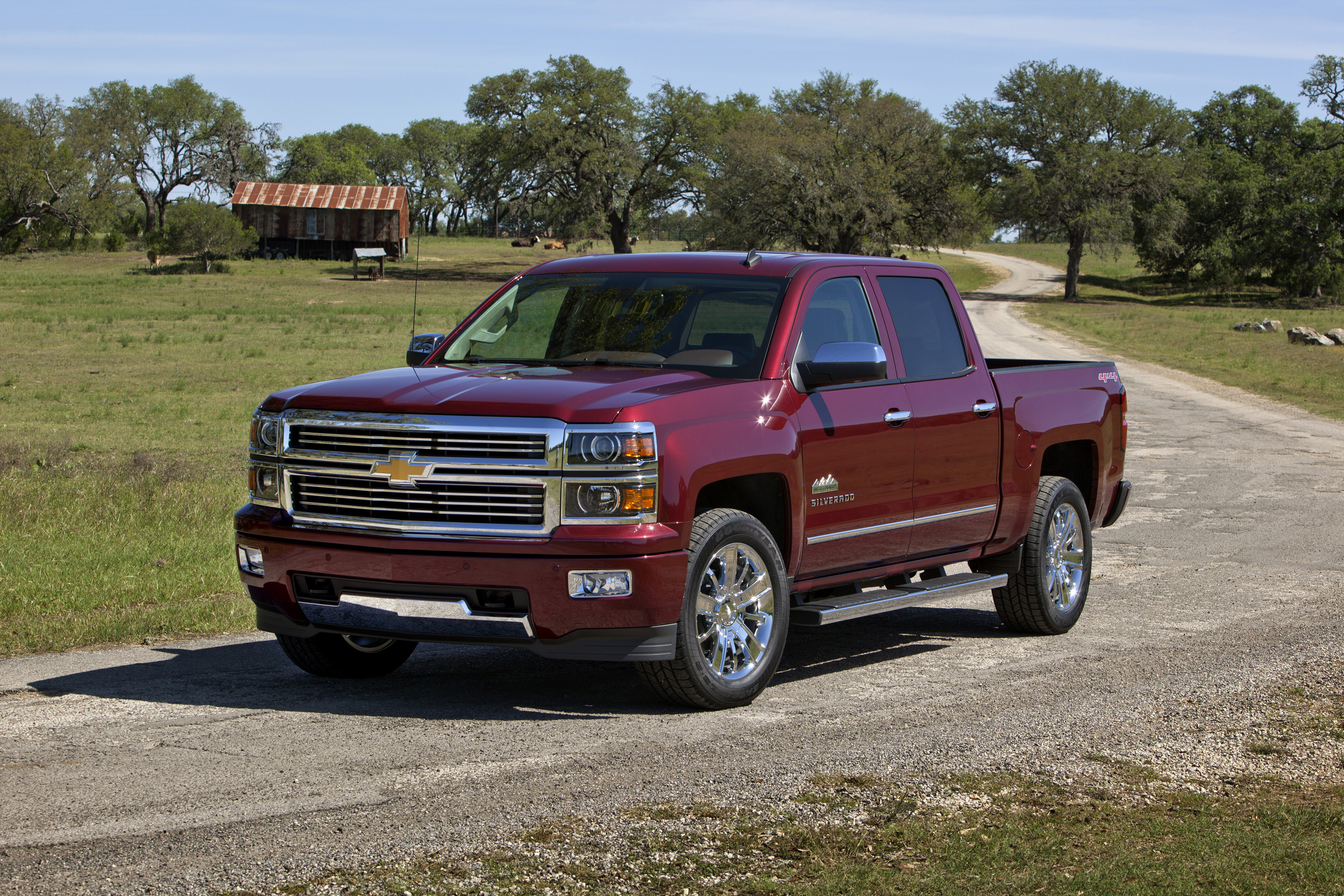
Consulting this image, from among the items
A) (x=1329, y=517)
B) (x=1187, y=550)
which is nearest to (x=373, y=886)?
(x=1187, y=550)

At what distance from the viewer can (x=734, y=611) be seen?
622 cm

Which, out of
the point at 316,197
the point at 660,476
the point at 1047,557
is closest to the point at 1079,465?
the point at 1047,557

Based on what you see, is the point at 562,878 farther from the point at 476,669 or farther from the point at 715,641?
the point at 476,669

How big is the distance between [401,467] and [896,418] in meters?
2.57

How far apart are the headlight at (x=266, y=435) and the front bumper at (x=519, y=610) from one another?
559mm

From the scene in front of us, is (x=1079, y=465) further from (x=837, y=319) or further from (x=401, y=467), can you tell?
(x=401, y=467)

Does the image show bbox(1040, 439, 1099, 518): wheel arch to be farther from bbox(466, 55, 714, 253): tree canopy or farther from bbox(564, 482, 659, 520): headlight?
bbox(466, 55, 714, 253): tree canopy

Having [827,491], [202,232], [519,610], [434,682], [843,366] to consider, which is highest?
[202,232]

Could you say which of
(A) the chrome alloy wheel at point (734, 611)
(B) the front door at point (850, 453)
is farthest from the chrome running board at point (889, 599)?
(A) the chrome alloy wheel at point (734, 611)

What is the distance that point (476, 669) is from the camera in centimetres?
716

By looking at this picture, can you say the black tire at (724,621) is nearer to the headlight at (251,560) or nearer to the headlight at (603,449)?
the headlight at (603,449)

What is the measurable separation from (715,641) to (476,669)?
5.17ft

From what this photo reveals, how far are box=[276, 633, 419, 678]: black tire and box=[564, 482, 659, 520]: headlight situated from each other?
5.24 ft

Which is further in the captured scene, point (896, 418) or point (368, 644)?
point (896, 418)
